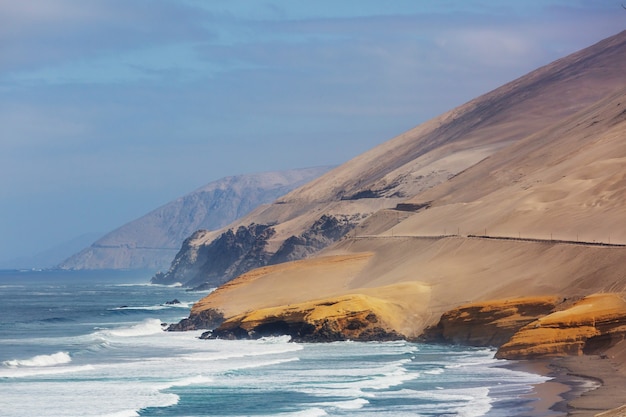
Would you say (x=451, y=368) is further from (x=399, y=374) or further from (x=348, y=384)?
(x=348, y=384)

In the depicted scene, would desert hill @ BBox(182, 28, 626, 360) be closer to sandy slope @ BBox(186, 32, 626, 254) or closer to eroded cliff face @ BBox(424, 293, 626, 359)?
eroded cliff face @ BBox(424, 293, 626, 359)

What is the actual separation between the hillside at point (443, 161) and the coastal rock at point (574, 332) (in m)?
47.4

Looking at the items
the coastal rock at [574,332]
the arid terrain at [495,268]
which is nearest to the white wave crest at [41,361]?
the arid terrain at [495,268]

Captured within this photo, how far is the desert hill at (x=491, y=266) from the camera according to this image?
184 ft

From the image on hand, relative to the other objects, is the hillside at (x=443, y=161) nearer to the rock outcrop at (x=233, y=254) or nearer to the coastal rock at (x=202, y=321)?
the rock outcrop at (x=233, y=254)

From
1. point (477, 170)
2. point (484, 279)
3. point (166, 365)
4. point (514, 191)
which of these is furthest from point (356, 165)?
point (166, 365)

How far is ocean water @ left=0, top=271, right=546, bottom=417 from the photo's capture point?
38781 mm

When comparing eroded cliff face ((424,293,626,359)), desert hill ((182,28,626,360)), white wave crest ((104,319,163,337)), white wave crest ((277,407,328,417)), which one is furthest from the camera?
white wave crest ((104,319,163,337))

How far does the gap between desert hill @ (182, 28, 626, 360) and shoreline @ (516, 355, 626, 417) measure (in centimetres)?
176

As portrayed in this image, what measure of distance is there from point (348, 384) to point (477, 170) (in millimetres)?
78452

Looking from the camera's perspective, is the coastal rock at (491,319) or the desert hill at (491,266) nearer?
the coastal rock at (491,319)

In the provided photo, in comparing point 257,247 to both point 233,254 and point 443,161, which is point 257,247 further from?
point 443,161

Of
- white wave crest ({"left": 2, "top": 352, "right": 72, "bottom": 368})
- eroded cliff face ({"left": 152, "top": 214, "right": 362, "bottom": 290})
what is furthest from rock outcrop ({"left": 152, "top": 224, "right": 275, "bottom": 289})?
white wave crest ({"left": 2, "top": 352, "right": 72, "bottom": 368})

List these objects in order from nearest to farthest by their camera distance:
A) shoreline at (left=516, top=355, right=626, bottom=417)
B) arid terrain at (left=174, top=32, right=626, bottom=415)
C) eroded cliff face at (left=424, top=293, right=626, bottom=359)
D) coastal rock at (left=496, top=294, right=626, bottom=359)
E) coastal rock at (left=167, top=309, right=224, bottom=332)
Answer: shoreline at (left=516, top=355, right=626, bottom=417) < coastal rock at (left=496, top=294, right=626, bottom=359) < eroded cliff face at (left=424, top=293, right=626, bottom=359) < arid terrain at (left=174, top=32, right=626, bottom=415) < coastal rock at (left=167, top=309, right=224, bottom=332)
